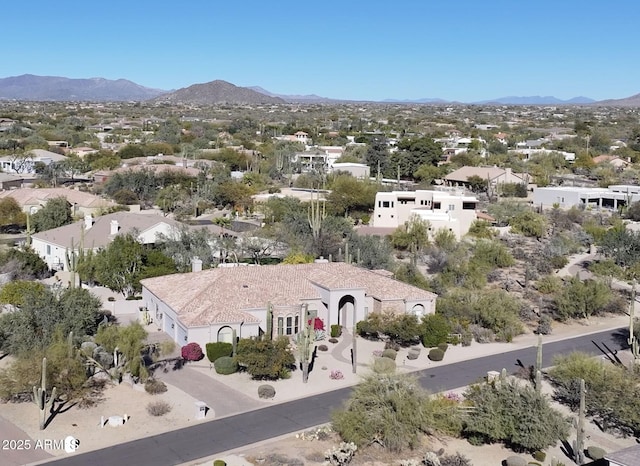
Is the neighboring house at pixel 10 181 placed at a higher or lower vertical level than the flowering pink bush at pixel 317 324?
higher

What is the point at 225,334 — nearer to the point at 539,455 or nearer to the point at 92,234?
the point at 539,455

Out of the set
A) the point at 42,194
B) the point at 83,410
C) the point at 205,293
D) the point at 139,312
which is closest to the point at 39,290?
the point at 139,312

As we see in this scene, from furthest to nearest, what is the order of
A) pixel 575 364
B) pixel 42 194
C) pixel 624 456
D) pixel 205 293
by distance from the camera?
pixel 42 194 → pixel 205 293 → pixel 575 364 → pixel 624 456

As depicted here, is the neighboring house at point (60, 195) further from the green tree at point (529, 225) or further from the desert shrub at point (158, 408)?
the desert shrub at point (158, 408)

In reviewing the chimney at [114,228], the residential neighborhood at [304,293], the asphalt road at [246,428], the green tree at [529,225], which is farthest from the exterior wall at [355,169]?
the asphalt road at [246,428]

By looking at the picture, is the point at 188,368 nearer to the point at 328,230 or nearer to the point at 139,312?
the point at 139,312

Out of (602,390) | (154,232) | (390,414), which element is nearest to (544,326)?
(602,390)

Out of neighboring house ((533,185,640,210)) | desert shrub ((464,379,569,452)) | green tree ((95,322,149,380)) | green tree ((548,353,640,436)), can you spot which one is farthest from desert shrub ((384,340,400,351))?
neighboring house ((533,185,640,210))

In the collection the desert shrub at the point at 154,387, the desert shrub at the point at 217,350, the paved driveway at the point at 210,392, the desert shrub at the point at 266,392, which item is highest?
the desert shrub at the point at 217,350
